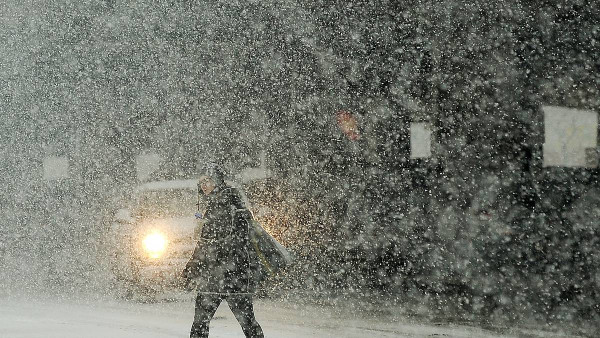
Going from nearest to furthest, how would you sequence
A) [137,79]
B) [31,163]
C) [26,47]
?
[137,79] → [26,47] → [31,163]

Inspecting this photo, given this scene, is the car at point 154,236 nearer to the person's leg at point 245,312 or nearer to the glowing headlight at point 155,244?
the glowing headlight at point 155,244

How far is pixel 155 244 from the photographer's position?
9.28 metres

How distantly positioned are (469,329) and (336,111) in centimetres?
807

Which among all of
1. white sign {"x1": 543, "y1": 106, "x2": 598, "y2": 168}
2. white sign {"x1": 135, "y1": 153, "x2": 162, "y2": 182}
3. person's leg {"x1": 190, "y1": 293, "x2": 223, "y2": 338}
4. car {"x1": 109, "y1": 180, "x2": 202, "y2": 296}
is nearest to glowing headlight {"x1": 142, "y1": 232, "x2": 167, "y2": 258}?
car {"x1": 109, "y1": 180, "x2": 202, "y2": 296}

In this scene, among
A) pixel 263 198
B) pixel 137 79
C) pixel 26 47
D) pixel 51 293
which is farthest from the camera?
pixel 26 47

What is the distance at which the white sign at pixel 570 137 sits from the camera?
974 cm

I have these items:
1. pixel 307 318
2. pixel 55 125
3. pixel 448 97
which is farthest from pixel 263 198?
pixel 55 125

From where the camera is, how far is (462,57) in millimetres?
11945

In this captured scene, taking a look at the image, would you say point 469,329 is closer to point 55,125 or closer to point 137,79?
point 137,79

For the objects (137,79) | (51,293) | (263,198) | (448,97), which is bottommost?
(51,293)

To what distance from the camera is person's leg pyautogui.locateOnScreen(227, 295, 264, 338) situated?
18.7 ft

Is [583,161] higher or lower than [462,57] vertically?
lower

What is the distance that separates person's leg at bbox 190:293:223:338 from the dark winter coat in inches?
3.0

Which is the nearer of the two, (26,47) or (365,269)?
(365,269)
